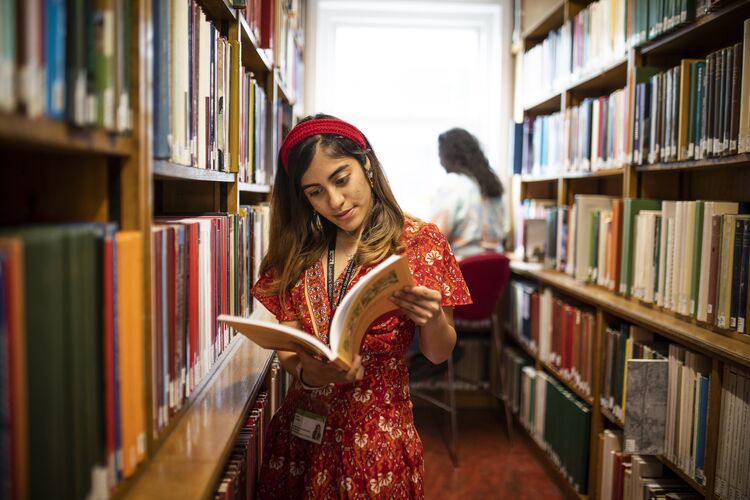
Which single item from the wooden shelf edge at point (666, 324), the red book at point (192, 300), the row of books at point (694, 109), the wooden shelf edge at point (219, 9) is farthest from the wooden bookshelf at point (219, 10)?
the wooden shelf edge at point (666, 324)

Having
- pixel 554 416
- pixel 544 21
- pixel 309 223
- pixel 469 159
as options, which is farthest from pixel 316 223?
pixel 544 21

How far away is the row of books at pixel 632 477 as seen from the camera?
1955mm

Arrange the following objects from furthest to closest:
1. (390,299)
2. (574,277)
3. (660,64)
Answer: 1. (574,277)
2. (660,64)
3. (390,299)

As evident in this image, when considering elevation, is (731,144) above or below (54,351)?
above

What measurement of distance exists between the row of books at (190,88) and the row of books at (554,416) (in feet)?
6.05

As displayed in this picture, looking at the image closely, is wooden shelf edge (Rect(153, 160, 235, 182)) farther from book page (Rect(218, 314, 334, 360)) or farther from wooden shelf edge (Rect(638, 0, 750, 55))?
wooden shelf edge (Rect(638, 0, 750, 55))

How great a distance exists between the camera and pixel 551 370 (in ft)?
9.95

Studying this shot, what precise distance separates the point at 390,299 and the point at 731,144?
1.17m

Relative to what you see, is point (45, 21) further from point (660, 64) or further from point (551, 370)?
point (551, 370)

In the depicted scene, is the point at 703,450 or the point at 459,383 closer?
the point at 703,450

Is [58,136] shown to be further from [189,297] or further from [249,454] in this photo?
[249,454]

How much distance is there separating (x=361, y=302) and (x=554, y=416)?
2.12 meters

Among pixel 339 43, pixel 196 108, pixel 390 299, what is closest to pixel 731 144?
pixel 390 299

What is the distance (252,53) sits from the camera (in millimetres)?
1969
